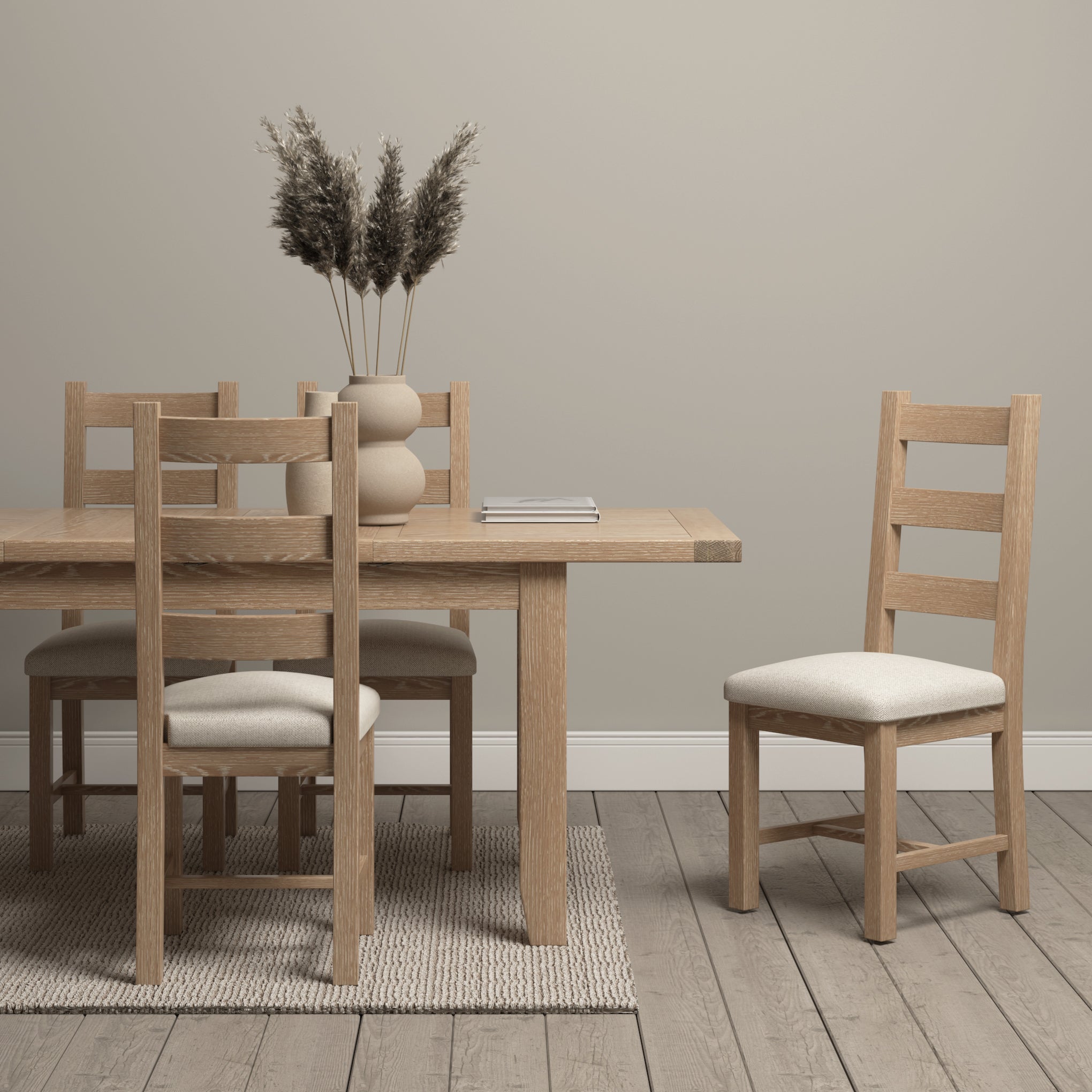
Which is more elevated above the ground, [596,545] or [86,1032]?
[596,545]

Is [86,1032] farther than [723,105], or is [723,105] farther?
[723,105]

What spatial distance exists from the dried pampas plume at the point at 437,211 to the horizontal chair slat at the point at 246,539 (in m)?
0.63

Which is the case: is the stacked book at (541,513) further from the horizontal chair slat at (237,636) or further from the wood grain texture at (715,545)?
the horizontal chair slat at (237,636)

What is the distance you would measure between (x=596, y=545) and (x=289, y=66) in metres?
1.84

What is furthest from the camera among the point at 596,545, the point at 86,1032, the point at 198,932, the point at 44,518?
the point at 44,518

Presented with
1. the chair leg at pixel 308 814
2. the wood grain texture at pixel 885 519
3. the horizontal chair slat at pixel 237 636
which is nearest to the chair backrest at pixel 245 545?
the horizontal chair slat at pixel 237 636

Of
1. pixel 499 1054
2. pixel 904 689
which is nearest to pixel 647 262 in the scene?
pixel 904 689

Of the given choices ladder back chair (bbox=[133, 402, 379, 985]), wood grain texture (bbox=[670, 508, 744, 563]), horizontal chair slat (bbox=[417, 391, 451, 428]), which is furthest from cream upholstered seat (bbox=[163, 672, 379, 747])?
horizontal chair slat (bbox=[417, 391, 451, 428])

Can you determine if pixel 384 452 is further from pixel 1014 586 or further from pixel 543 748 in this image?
pixel 1014 586

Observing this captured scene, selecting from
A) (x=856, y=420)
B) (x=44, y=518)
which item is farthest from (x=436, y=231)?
(x=856, y=420)

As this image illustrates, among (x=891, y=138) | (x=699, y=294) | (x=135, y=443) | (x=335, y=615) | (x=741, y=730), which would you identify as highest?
(x=891, y=138)

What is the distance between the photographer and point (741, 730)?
98.6 inches

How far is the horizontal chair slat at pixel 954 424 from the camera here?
8.38ft

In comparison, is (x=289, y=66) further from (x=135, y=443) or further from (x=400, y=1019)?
(x=400, y=1019)
